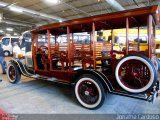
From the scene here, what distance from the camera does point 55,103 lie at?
3830mm

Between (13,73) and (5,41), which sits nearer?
(13,73)

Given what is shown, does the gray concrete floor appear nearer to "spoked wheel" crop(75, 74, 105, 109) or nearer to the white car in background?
"spoked wheel" crop(75, 74, 105, 109)

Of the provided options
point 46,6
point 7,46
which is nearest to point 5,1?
point 46,6

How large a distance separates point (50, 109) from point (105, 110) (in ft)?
3.91

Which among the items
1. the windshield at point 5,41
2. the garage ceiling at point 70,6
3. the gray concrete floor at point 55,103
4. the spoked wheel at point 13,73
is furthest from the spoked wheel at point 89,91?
the windshield at point 5,41

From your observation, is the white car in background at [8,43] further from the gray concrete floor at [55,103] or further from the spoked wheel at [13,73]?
the gray concrete floor at [55,103]

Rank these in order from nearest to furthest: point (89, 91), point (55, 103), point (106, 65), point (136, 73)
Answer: point (136, 73)
point (89, 91)
point (55, 103)
point (106, 65)

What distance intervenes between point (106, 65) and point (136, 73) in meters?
1.42

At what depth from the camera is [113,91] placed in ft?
10.5

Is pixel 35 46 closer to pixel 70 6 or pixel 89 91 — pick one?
pixel 89 91

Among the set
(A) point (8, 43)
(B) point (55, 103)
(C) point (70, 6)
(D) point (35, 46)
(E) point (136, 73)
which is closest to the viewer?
(E) point (136, 73)

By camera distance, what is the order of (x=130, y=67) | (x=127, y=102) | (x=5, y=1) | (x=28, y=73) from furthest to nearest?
(x=5, y=1)
(x=28, y=73)
(x=127, y=102)
(x=130, y=67)

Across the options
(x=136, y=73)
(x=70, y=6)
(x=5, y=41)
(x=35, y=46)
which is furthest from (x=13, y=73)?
(x=5, y=41)

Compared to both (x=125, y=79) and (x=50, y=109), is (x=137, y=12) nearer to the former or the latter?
(x=125, y=79)
